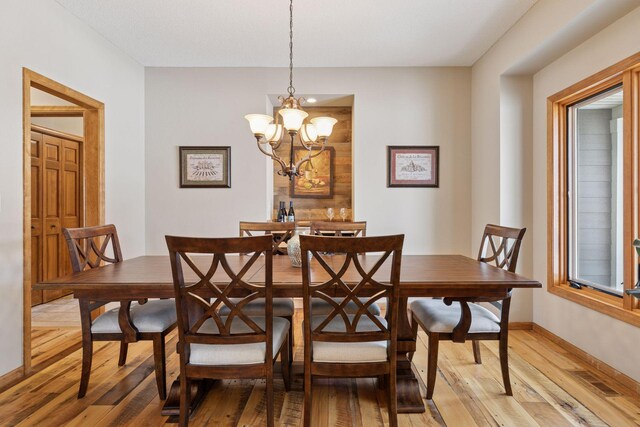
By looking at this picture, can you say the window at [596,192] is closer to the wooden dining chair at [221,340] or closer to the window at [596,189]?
the window at [596,189]

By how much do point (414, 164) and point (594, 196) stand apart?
166 cm

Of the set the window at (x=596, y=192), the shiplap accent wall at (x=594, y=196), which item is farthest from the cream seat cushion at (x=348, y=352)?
the shiplap accent wall at (x=594, y=196)

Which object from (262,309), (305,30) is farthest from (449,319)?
(305,30)

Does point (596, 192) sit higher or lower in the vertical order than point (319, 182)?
lower

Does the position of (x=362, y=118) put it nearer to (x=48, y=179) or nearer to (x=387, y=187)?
(x=387, y=187)

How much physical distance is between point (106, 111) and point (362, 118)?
2.52 m

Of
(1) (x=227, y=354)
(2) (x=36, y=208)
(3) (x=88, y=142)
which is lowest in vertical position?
(1) (x=227, y=354)

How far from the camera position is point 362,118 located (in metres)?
4.04

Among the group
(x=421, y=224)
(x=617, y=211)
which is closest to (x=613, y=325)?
(x=617, y=211)

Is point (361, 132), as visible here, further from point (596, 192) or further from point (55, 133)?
point (55, 133)

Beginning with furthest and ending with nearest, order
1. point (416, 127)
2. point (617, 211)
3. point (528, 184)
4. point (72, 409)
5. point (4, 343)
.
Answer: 1. point (416, 127)
2. point (528, 184)
3. point (617, 211)
4. point (4, 343)
5. point (72, 409)

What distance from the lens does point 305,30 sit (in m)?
3.19

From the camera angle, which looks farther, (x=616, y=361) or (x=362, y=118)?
(x=362, y=118)

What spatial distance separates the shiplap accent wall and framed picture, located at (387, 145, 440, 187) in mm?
1349
